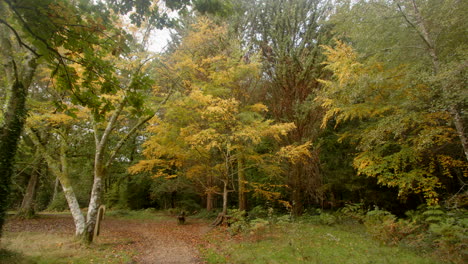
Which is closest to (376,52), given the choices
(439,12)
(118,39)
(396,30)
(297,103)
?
(396,30)

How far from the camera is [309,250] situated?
631 centimetres

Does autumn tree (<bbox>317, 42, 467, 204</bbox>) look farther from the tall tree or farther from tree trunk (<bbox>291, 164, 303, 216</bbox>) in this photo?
tree trunk (<bbox>291, 164, 303, 216</bbox>)

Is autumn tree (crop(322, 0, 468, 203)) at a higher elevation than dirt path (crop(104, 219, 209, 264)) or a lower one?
higher

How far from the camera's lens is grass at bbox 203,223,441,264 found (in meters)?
5.62

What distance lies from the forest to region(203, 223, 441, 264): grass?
33 cm

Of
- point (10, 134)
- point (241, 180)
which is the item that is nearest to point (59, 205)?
point (241, 180)

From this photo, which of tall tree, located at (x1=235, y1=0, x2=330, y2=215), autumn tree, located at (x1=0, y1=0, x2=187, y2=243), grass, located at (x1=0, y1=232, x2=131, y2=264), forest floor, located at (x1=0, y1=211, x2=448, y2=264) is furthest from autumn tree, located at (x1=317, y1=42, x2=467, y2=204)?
grass, located at (x1=0, y1=232, x2=131, y2=264)

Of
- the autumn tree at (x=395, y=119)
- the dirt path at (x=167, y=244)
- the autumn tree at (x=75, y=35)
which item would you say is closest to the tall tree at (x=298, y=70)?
the autumn tree at (x=395, y=119)

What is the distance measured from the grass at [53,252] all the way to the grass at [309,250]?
2.47m

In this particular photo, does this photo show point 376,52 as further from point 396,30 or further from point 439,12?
point 439,12

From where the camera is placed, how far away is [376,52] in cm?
780

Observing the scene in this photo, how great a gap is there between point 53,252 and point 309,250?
21.3 ft

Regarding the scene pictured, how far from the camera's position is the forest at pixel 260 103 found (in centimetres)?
316

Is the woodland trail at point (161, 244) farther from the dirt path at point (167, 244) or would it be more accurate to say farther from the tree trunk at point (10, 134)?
the tree trunk at point (10, 134)
